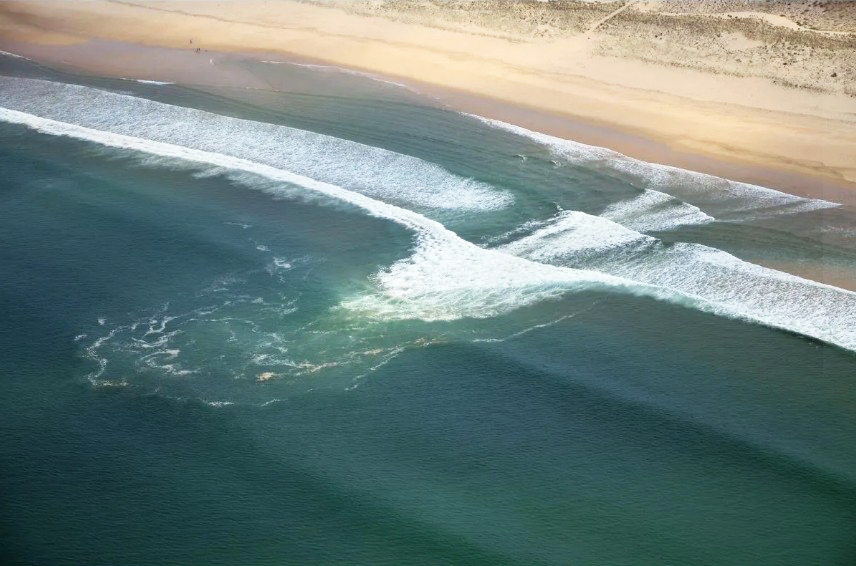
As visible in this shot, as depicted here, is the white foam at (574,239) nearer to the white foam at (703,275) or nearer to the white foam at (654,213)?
the white foam at (703,275)

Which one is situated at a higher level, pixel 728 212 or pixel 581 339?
pixel 728 212

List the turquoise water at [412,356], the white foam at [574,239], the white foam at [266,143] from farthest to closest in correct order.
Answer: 1. the white foam at [266,143]
2. the white foam at [574,239]
3. the turquoise water at [412,356]

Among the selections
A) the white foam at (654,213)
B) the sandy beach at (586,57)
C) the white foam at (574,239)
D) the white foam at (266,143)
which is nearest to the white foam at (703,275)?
the white foam at (574,239)

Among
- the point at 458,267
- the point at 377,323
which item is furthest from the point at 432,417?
the point at 458,267

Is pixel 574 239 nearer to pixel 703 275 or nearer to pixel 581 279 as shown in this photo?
pixel 581 279

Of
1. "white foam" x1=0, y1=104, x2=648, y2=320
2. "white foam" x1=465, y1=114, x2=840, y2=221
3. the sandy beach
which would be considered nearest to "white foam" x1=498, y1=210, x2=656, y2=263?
"white foam" x1=0, y1=104, x2=648, y2=320

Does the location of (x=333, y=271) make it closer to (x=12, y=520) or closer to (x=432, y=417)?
(x=432, y=417)

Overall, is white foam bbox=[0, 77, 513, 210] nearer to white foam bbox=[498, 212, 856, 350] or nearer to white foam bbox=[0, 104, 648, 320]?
white foam bbox=[0, 104, 648, 320]

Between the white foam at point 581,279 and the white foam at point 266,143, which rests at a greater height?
the white foam at point 266,143
